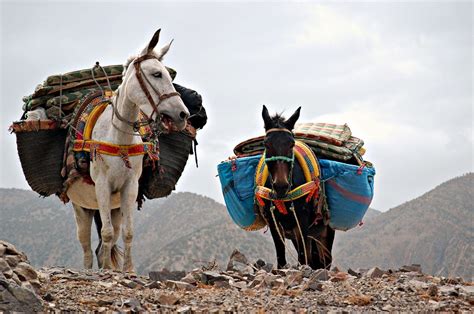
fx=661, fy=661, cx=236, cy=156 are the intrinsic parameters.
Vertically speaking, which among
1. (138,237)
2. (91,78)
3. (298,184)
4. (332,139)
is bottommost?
(298,184)

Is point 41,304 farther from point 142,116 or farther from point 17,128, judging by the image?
point 17,128

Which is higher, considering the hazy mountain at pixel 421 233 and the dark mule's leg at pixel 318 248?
the hazy mountain at pixel 421 233

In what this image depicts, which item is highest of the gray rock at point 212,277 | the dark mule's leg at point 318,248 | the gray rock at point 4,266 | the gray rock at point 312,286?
the dark mule's leg at point 318,248

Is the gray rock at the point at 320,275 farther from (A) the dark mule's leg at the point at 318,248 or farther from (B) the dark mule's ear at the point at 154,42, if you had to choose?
(B) the dark mule's ear at the point at 154,42

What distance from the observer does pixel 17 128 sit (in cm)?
994

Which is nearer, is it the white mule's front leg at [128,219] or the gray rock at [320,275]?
the gray rock at [320,275]

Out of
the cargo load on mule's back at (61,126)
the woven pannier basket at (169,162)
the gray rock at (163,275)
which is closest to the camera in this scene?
the gray rock at (163,275)

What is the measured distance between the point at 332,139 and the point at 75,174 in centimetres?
400

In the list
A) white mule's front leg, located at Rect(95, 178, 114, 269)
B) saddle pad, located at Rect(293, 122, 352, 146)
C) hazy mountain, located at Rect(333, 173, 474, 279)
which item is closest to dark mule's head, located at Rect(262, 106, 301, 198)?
saddle pad, located at Rect(293, 122, 352, 146)

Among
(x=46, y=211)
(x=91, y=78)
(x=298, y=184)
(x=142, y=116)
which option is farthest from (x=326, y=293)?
(x=46, y=211)

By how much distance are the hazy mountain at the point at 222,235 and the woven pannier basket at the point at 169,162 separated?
94.6 feet

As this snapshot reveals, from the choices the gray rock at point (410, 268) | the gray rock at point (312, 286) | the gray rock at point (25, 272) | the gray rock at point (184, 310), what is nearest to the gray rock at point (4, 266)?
the gray rock at point (25, 272)

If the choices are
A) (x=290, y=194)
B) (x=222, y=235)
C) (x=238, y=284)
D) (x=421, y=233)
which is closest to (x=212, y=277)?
(x=238, y=284)

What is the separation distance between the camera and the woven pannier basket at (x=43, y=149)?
32.6 ft
